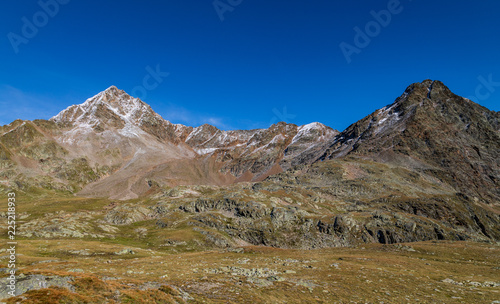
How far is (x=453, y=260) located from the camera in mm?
66250

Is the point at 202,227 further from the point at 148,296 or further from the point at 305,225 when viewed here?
the point at 148,296

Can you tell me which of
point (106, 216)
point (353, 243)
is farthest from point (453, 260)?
point (106, 216)

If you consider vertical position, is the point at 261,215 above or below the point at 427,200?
below

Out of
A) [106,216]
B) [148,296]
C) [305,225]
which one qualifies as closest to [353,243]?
[305,225]

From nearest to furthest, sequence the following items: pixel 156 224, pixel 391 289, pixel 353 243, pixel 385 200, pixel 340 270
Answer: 1. pixel 391 289
2. pixel 340 270
3. pixel 353 243
4. pixel 156 224
5. pixel 385 200

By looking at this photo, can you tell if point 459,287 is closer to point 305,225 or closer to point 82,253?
point 82,253

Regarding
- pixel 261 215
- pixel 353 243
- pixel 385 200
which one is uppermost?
pixel 385 200

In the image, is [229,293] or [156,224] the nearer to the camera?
[229,293]

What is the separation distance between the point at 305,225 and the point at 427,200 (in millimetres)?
110650

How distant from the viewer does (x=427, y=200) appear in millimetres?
185875

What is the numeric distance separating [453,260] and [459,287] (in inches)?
1498

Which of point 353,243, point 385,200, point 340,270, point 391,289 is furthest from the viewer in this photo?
point 385,200

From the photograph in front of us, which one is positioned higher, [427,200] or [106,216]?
[427,200]

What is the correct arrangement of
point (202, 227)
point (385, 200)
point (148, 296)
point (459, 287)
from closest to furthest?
point (148, 296) < point (459, 287) < point (202, 227) < point (385, 200)
